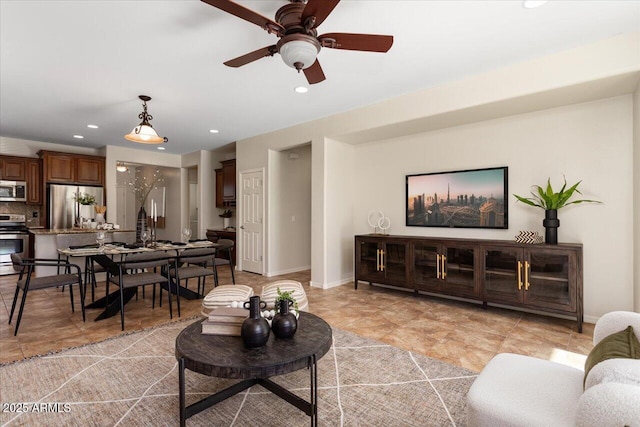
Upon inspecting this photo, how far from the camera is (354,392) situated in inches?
80.4

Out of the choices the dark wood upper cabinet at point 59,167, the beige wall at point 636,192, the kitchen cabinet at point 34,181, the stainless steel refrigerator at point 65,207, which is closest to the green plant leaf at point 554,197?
the beige wall at point 636,192

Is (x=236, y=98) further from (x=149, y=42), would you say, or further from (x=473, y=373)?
(x=473, y=373)

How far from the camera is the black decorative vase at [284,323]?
1.76m

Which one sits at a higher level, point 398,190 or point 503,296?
point 398,190

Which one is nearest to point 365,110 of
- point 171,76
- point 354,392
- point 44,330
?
point 171,76

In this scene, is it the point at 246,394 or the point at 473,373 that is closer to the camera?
the point at 246,394

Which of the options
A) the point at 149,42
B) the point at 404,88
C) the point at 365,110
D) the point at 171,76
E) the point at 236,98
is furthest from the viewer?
the point at 365,110

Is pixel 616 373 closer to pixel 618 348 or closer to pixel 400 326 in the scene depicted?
pixel 618 348

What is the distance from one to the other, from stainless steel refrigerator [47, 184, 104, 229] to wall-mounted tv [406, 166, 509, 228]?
6229mm

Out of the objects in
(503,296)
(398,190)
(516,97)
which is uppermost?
(516,97)

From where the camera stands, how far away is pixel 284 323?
5.79 ft

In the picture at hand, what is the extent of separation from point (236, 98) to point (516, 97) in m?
3.16

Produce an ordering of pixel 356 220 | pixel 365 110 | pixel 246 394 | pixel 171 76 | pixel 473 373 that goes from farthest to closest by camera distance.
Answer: pixel 356 220, pixel 365 110, pixel 171 76, pixel 473 373, pixel 246 394

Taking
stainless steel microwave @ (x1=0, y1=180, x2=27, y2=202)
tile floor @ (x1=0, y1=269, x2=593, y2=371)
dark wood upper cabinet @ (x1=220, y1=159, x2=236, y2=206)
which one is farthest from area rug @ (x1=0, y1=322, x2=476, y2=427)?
stainless steel microwave @ (x1=0, y1=180, x2=27, y2=202)
